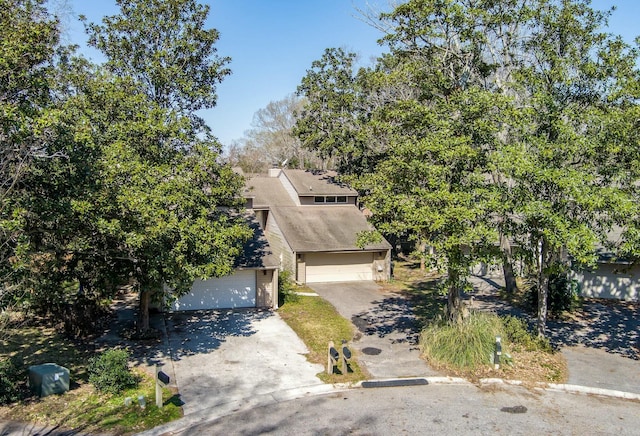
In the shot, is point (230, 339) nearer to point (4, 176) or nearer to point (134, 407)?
point (134, 407)

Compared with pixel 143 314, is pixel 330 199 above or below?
above

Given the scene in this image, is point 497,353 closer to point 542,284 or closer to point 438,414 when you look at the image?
point 542,284

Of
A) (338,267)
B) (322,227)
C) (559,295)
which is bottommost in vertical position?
(559,295)

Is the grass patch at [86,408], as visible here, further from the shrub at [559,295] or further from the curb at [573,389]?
the shrub at [559,295]

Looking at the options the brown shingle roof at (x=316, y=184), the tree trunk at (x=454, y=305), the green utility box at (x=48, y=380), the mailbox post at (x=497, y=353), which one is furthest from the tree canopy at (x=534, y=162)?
the brown shingle roof at (x=316, y=184)

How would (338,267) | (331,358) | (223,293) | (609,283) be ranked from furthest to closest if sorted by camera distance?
(338,267) → (609,283) → (223,293) → (331,358)

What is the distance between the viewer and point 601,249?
24422mm

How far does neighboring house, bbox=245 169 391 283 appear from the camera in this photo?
88.6 ft

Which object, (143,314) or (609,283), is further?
(609,283)

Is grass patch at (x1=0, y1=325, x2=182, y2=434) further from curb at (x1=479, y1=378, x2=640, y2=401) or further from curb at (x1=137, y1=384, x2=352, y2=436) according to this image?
curb at (x1=479, y1=378, x2=640, y2=401)

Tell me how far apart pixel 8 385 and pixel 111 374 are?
225 cm

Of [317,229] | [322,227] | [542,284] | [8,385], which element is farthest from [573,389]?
[322,227]

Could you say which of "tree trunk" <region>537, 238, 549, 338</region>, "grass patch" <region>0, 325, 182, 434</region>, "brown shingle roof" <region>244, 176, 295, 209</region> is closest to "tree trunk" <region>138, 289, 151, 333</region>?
"grass patch" <region>0, 325, 182, 434</region>

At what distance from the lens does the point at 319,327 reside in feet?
62.2
